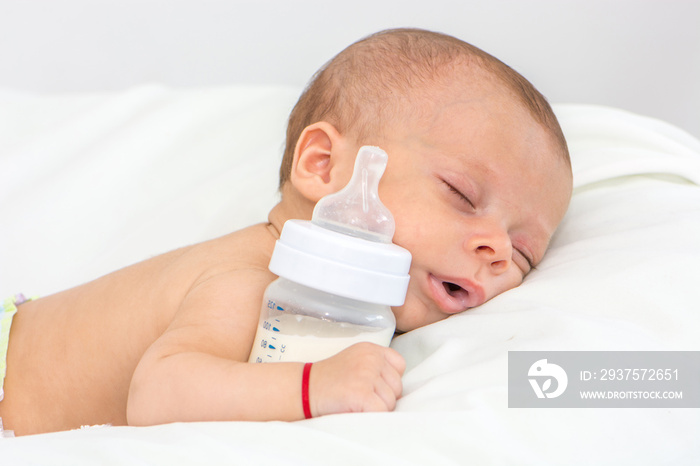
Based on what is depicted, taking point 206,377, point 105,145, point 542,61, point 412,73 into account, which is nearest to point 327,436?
point 206,377

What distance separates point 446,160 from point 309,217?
0.94 feet

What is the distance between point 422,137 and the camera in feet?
4.10

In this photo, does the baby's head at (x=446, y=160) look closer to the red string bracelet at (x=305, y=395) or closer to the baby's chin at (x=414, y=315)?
the baby's chin at (x=414, y=315)

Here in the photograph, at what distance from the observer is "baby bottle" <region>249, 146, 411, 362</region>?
0.97 metres

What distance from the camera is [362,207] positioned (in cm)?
111

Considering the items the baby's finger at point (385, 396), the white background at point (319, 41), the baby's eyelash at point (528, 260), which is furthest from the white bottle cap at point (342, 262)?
the white background at point (319, 41)

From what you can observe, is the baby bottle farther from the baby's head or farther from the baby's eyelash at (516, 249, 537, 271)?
the baby's eyelash at (516, 249, 537, 271)

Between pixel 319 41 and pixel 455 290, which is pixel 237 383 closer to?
pixel 455 290

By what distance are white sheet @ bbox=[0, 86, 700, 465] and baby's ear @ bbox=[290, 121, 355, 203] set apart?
313 millimetres

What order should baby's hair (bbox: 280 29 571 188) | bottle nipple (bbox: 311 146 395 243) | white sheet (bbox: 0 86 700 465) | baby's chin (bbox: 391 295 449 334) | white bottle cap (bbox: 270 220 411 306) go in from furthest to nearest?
baby's hair (bbox: 280 29 571 188), baby's chin (bbox: 391 295 449 334), bottle nipple (bbox: 311 146 395 243), white bottle cap (bbox: 270 220 411 306), white sheet (bbox: 0 86 700 465)

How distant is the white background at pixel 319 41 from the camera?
2621 millimetres

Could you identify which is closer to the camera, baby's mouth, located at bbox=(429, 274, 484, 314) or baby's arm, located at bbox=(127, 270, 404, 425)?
baby's arm, located at bbox=(127, 270, 404, 425)

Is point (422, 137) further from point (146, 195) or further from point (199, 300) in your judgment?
point (146, 195)

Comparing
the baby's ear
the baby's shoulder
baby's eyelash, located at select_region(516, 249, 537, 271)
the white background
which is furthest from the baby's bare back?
the white background
